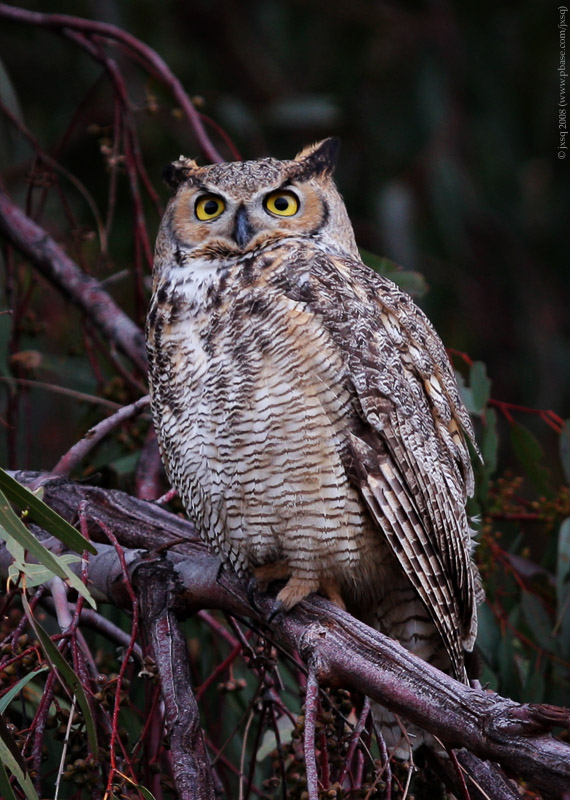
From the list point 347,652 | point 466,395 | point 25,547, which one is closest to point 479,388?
point 466,395

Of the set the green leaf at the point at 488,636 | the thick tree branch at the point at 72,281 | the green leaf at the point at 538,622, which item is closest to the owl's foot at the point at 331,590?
the green leaf at the point at 488,636

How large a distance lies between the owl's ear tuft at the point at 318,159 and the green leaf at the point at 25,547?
133 centimetres

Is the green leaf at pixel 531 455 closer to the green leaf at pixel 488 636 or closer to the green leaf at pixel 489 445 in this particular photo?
the green leaf at pixel 489 445

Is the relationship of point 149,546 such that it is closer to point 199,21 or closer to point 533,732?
point 533,732

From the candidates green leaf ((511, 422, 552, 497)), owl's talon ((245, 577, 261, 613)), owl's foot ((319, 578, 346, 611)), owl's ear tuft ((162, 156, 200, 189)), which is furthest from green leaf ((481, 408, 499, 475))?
owl's ear tuft ((162, 156, 200, 189))

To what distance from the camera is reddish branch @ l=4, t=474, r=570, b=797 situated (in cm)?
143

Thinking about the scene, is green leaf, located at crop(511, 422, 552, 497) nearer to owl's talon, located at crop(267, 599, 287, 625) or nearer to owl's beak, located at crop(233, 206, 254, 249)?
owl's beak, located at crop(233, 206, 254, 249)

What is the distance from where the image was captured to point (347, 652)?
5.91 feet

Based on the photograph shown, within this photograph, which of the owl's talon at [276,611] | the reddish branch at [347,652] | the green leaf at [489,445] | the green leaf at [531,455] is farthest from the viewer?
the green leaf at [531,455]

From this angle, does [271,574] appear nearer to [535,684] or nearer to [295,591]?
[295,591]

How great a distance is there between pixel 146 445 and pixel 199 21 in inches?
162

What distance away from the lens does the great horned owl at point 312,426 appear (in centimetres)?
214

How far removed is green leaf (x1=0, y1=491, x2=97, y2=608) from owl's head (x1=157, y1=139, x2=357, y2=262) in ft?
3.36

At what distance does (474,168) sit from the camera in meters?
5.84
